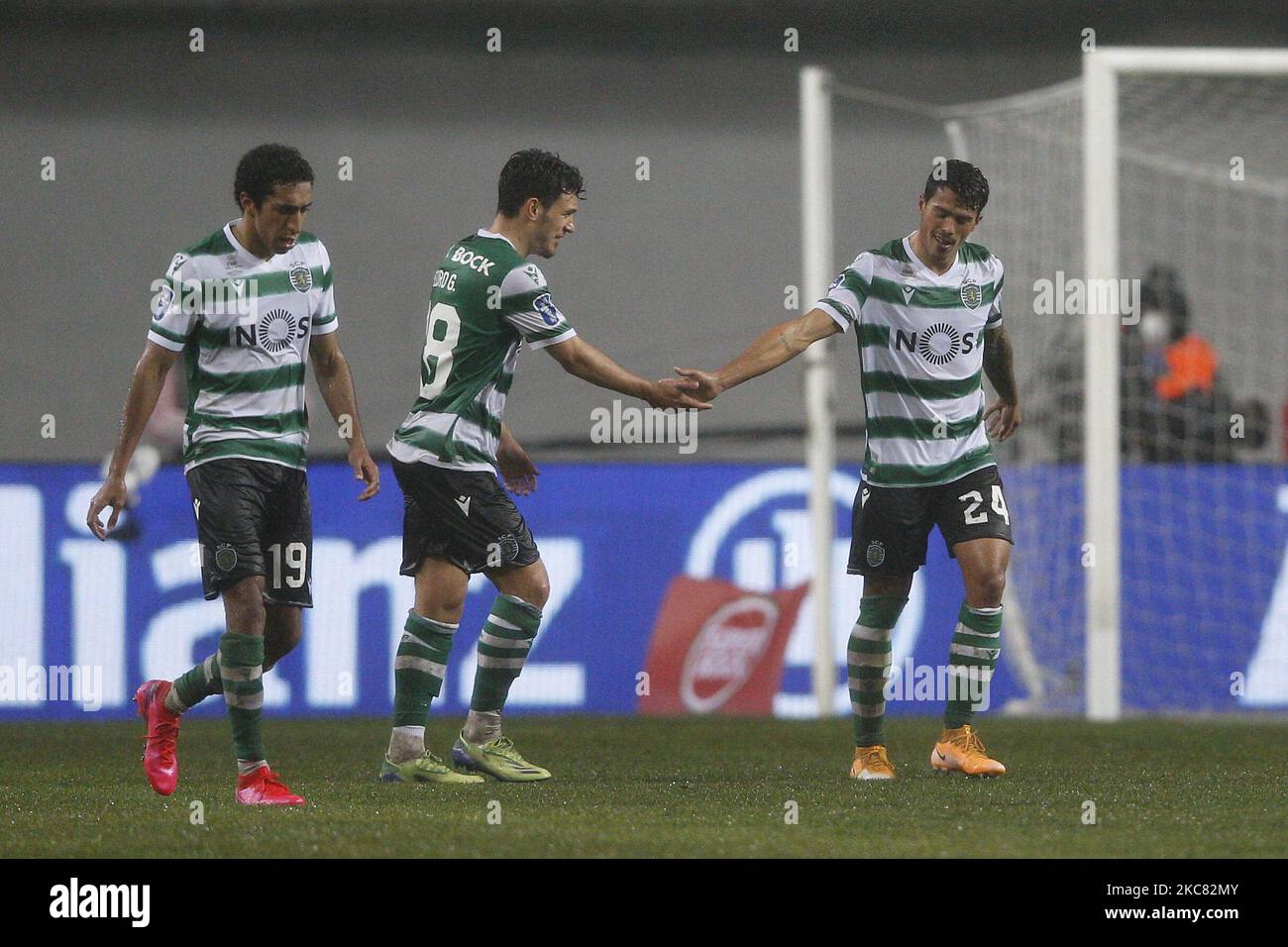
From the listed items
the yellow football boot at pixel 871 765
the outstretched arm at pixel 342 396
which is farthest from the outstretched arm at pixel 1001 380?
the outstretched arm at pixel 342 396

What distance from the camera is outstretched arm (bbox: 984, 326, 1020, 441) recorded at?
5.97 metres

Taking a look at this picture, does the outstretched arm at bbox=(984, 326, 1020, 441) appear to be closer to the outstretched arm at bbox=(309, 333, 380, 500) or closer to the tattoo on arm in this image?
the tattoo on arm

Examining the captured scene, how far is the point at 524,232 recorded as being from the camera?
5566mm

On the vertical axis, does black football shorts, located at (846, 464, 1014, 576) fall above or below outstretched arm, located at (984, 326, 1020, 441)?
below

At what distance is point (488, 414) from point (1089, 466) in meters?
4.12

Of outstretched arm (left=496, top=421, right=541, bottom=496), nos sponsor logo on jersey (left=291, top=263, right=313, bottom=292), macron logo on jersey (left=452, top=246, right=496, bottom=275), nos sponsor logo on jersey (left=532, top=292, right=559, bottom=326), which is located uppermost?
macron logo on jersey (left=452, top=246, right=496, bottom=275)

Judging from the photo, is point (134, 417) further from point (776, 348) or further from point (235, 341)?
point (776, 348)

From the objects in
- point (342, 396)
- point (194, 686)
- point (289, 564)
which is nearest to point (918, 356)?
point (342, 396)

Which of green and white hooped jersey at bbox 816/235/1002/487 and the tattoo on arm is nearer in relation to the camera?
green and white hooped jersey at bbox 816/235/1002/487

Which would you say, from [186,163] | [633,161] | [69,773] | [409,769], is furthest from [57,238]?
[409,769]

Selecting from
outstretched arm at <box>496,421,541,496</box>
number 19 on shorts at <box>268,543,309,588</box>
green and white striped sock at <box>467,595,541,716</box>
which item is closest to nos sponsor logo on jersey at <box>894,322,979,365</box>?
outstretched arm at <box>496,421,541,496</box>

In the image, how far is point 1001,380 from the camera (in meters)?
6.11

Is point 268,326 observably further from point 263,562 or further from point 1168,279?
point 1168,279

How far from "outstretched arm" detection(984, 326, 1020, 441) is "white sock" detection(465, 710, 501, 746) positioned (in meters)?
1.74
